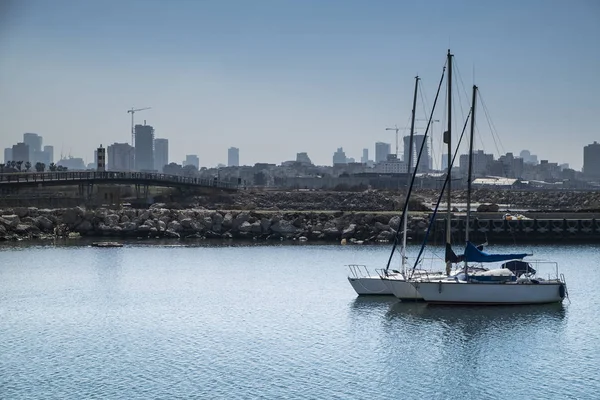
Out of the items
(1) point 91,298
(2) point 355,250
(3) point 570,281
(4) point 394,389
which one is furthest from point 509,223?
(4) point 394,389

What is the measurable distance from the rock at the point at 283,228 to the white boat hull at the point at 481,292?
1496 inches

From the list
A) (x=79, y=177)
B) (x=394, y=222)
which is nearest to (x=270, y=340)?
(x=394, y=222)

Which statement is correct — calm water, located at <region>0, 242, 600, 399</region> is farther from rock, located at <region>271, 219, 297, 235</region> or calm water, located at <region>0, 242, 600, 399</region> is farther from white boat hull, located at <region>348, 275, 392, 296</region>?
rock, located at <region>271, 219, 297, 235</region>

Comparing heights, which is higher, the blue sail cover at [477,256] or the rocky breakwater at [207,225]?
the blue sail cover at [477,256]

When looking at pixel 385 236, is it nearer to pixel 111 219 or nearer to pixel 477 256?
pixel 111 219

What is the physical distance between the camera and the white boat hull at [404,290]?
42.2 meters

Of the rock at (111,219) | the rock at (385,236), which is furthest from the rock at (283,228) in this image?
the rock at (111,219)

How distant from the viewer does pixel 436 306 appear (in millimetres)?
42094

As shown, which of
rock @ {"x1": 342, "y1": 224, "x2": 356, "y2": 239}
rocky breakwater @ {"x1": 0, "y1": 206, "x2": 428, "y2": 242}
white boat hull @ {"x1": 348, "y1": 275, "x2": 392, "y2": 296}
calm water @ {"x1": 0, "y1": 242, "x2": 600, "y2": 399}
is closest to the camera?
calm water @ {"x1": 0, "y1": 242, "x2": 600, "y2": 399}

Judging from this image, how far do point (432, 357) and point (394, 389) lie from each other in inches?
191

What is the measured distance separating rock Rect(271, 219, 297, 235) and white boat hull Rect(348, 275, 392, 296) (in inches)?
1370

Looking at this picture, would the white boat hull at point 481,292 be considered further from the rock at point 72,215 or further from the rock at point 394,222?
the rock at point 72,215

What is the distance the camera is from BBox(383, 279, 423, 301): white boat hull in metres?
42.2

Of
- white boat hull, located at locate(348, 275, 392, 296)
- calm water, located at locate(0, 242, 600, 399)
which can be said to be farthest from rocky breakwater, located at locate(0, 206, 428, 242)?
white boat hull, located at locate(348, 275, 392, 296)
